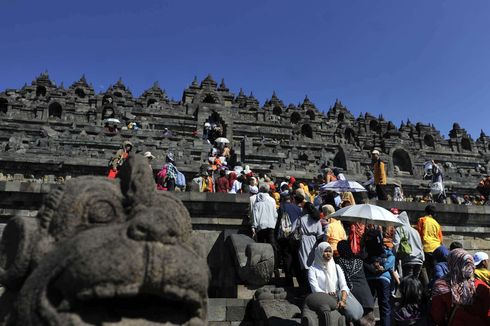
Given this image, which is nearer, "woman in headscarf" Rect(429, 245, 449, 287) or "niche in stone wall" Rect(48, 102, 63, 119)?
"woman in headscarf" Rect(429, 245, 449, 287)

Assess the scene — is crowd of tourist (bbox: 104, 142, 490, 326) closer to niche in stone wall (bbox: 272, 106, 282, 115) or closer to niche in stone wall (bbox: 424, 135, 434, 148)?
niche in stone wall (bbox: 272, 106, 282, 115)

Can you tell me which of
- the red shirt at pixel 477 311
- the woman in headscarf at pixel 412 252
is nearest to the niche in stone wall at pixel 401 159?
the woman in headscarf at pixel 412 252

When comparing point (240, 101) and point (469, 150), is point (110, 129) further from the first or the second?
point (469, 150)

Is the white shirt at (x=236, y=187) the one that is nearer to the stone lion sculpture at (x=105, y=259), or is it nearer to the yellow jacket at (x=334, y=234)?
the yellow jacket at (x=334, y=234)

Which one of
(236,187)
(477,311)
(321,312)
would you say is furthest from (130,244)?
(236,187)

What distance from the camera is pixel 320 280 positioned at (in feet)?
17.0

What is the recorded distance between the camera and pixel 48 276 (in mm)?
2238

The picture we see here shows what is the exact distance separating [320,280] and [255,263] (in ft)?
3.29

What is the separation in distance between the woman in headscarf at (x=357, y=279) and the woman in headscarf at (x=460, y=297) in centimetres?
106

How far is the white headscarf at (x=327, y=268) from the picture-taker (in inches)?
204

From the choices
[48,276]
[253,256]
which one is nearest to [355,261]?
[253,256]

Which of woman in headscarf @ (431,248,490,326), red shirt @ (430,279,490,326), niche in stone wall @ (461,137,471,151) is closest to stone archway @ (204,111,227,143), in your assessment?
woman in headscarf @ (431,248,490,326)

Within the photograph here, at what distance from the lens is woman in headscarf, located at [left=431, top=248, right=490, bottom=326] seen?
162 inches

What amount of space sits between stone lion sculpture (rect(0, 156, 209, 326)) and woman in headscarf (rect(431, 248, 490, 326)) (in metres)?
3.12
